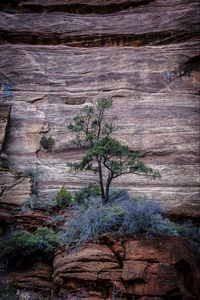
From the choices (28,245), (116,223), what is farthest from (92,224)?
(28,245)

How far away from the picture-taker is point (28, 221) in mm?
10656

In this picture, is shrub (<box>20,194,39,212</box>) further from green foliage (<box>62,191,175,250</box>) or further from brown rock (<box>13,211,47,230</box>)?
green foliage (<box>62,191,175,250</box>)

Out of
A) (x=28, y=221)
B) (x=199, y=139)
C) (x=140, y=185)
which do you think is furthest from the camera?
(x=199, y=139)

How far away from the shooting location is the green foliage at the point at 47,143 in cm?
1488

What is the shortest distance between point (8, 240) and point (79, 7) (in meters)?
13.5


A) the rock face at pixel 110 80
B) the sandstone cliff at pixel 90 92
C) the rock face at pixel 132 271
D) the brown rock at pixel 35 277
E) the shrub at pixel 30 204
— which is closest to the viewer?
the rock face at pixel 132 271

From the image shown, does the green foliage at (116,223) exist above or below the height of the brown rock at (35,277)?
above

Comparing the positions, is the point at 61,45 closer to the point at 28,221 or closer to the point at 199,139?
the point at 199,139

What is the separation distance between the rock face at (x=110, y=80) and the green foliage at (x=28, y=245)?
3692mm

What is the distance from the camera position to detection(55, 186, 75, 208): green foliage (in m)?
12.2

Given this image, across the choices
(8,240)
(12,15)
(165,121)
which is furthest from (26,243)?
(12,15)

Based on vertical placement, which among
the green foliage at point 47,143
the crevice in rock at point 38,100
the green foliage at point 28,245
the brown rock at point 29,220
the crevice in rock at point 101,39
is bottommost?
the green foliage at point 47,143

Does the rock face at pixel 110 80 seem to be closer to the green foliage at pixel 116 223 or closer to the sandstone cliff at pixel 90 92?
the sandstone cliff at pixel 90 92

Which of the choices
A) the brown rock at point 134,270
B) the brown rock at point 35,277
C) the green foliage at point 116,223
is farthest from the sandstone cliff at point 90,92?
the brown rock at point 134,270
